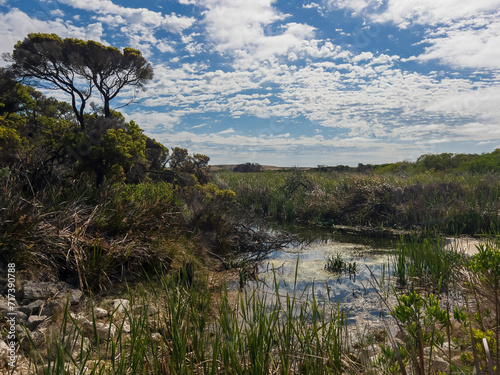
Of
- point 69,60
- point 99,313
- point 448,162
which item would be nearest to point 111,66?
point 69,60

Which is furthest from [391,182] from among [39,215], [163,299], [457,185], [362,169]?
[362,169]

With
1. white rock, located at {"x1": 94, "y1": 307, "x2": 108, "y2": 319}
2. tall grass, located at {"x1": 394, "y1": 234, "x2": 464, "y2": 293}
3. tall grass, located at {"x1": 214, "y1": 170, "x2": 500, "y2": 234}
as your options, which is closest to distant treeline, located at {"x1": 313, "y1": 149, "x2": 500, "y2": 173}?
tall grass, located at {"x1": 214, "y1": 170, "x2": 500, "y2": 234}

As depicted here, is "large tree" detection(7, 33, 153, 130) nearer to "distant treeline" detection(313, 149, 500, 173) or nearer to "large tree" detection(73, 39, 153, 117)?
"large tree" detection(73, 39, 153, 117)

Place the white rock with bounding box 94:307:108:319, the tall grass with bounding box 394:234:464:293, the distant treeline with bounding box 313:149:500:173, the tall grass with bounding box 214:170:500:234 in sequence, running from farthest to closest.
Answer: the distant treeline with bounding box 313:149:500:173, the tall grass with bounding box 214:170:500:234, the tall grass with bounding box 394:234:464:293, the white rock with bounding box 94:307:108:319

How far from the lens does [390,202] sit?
47.0ft

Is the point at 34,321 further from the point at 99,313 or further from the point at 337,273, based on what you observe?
the point at 337,273

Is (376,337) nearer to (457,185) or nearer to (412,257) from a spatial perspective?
(412,257)

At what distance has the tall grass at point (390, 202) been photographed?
12.0m

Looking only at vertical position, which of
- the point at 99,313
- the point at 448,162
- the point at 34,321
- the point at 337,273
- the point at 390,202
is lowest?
the point at 337,273

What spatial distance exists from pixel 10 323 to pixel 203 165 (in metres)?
11.2

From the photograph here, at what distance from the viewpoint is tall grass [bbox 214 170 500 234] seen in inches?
472

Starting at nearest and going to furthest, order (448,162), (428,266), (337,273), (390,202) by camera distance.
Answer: (428,266) < (337,273) < (390,202) < (448,162)

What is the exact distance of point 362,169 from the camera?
3434cm

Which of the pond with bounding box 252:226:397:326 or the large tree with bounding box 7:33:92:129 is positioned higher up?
the large tree with bounding box 7:33:92:129
